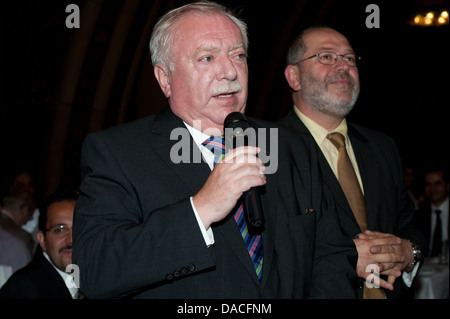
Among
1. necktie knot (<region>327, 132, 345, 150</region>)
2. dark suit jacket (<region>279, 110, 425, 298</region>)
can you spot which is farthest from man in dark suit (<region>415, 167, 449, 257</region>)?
necktie knot (<region>327, 132, 345, 150</region>)

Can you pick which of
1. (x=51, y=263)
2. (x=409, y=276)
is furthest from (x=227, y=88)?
(x=51, y=263)

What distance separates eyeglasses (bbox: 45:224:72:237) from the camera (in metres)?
2.96

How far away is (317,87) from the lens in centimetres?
270

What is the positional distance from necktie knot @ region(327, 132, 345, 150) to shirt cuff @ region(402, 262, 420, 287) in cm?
69

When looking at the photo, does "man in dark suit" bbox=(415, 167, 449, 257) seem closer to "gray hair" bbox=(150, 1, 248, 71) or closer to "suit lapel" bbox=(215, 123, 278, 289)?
"suit lapel" bbox=(215, 123, 278, 289)

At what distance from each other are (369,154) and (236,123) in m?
1.36

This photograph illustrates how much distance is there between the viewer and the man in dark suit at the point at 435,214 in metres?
6.29

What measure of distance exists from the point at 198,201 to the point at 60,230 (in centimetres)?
180

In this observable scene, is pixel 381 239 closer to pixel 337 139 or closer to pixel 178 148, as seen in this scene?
pixel 337 139

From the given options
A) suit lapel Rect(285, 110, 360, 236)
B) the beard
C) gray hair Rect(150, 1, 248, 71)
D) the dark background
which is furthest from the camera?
the dark background

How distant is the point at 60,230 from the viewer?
2.98 m
